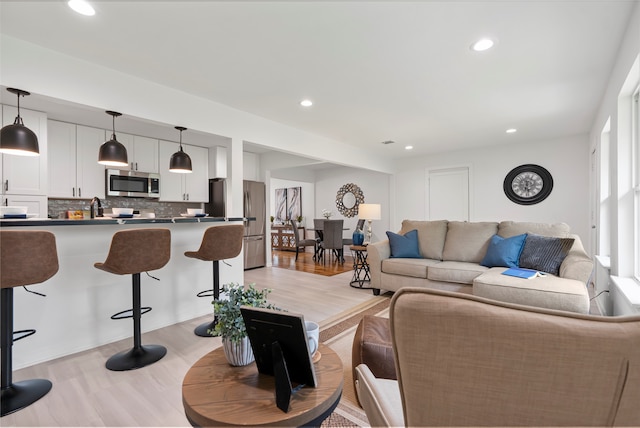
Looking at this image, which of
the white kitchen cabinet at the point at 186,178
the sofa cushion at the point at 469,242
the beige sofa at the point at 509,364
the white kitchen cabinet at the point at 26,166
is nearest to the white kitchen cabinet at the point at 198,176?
the white kitchen cabinet at the point at 186,178

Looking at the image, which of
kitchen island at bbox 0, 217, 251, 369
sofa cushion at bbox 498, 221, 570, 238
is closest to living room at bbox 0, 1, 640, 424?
sofa cushion at bbox 498, 221, 570, 238

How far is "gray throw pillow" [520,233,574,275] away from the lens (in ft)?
10.2

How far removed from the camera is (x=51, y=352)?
7.41 ft

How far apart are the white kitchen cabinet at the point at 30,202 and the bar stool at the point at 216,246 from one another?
2211 millimetres

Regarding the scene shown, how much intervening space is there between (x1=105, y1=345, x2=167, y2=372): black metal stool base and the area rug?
50.7 inches

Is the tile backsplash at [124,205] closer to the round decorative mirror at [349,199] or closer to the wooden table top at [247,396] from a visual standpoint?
the round decorative mirror at [349,199]

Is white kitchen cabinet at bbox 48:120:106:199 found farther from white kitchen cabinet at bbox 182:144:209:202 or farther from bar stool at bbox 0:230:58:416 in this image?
bar stool at bbox 0:230:58:416

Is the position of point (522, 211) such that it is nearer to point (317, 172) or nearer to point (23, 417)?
point (317, 172)

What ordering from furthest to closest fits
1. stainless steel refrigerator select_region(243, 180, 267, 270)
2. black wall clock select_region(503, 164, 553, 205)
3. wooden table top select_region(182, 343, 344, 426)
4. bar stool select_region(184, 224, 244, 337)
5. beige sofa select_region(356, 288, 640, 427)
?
stainless steel refrigerator select_region(243, 180, 267, 270) < black wall clock select_region(503, 164, 553, 205) < bar stool select_region(184, 224, 244, 337) < wooden table top select_region(182, 343, 344, 426) < beige sofa select_region(356, 288, 640, 427)

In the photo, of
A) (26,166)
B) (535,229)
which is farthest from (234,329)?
(26,166)

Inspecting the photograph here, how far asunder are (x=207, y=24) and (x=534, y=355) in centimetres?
235

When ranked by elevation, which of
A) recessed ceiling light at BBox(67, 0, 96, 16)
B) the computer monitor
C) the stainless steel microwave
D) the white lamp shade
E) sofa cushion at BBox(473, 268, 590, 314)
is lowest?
sofa cushion at BBox(473, 268, 590, 314)

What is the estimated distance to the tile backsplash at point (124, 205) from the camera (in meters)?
4.16

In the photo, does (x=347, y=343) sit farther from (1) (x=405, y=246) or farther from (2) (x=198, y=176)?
(2) (x=198, y=176)
